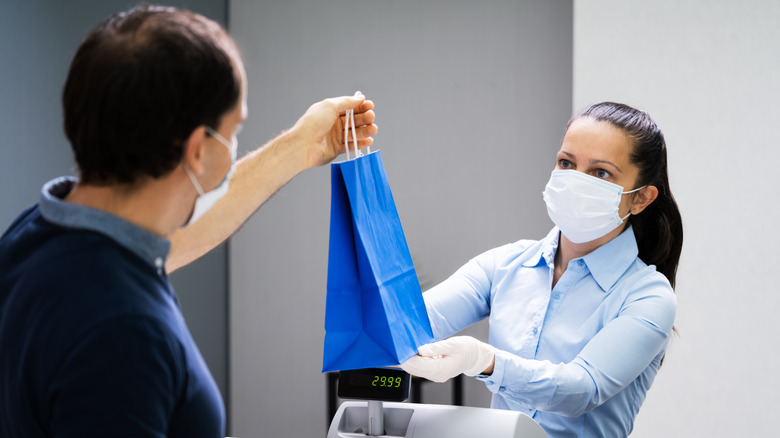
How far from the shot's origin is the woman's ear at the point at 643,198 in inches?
64.4

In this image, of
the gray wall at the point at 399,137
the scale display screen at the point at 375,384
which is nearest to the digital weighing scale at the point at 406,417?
the scale display screen at the point at 375,384

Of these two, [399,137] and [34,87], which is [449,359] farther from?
[399,137]

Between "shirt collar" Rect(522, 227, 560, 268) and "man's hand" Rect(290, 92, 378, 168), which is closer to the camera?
"man's hand" Rect(290, 92, 378, 168)

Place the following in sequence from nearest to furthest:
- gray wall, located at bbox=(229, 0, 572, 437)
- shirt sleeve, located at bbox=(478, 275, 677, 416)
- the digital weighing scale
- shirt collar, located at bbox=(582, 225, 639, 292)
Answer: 1. the digital weighing scale
2. shirt sleeve, located at bbox=(478, 275, 677, 416)
3. shirt collar, located at bbox=(582, 225, 639, 292)
4. gray wall, located at bbox=(229, 0, 572, 437)

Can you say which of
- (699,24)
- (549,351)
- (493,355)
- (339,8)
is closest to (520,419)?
(493,355)

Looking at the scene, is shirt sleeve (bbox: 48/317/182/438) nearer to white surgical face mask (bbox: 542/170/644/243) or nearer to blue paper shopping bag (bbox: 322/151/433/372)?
blue paper shopping bag (bbox: 322/151/433/372)

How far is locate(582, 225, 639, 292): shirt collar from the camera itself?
60.8 inches

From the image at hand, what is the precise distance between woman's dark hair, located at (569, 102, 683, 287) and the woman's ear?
0.06ft

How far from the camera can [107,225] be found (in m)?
0.81

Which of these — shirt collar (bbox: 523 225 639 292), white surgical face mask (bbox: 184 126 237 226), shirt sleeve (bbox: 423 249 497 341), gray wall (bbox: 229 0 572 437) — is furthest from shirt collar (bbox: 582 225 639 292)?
gray wall (bbox: 229 0 572 437)

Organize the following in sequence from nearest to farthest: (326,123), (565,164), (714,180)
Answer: (326,123)
(565,164)
(714,180)

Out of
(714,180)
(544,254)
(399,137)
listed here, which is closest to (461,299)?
(544,254)

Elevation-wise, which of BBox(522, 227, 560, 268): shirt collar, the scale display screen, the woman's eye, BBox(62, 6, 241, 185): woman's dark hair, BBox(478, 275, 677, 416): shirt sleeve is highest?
BBox(62, 6, 241, 185): woman's dark hair

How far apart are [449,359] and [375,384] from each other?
6.7 inches
